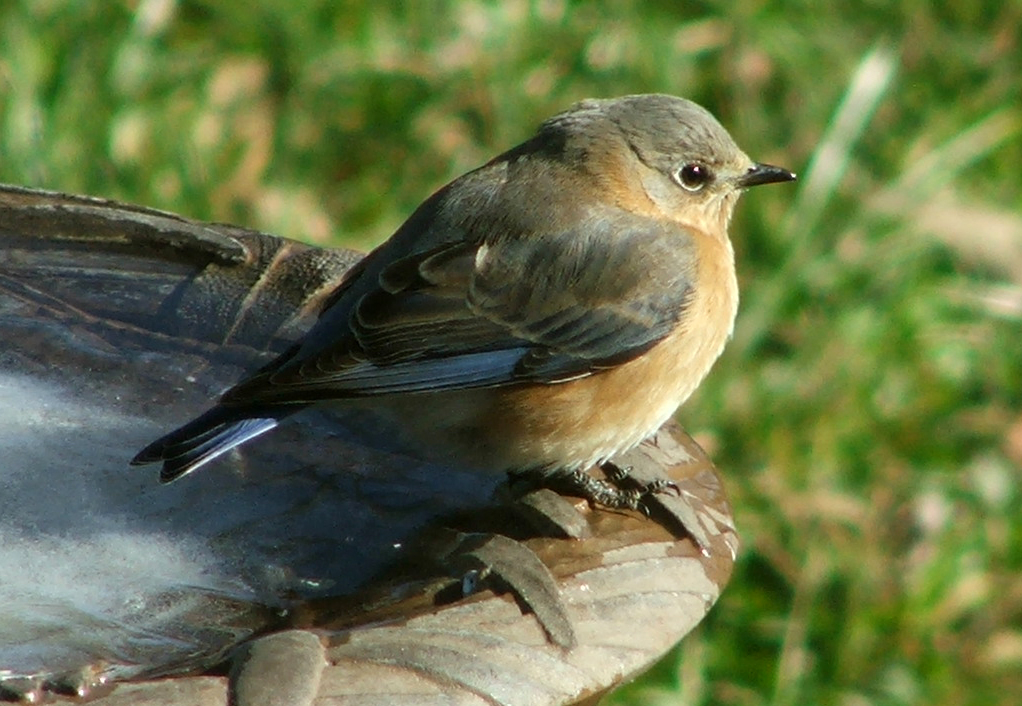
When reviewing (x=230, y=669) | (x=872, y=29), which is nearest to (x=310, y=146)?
(x=872, y=29)

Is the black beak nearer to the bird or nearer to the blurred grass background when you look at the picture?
the bird

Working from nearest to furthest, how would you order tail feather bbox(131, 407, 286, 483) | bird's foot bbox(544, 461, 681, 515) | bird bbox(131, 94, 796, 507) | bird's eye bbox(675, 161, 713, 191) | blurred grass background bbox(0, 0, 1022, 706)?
1. tail feather bbox(131, 407, 286, 483)
2. bird's foot bbox(544, 461, 681, 515)
3. bird bbox(131, 94, 796, 507)
4. bird's eye bbox(675, 161, 713, 191)
5. blurred grass background bbox(0, 0, 1022, 706)

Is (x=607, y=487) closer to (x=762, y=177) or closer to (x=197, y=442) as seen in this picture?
(x=197, y=442)

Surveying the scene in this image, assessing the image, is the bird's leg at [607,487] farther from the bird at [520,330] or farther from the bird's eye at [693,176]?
the bird's eye at [693,176]

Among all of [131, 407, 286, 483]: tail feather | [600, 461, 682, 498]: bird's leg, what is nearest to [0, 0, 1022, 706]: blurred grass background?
[600, 461, 682, 498]: bird's leg

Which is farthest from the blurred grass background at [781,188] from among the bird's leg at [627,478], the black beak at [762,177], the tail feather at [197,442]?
the tail feather at [197,442]

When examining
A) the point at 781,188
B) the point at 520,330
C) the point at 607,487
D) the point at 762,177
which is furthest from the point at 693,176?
the point at 781,188
